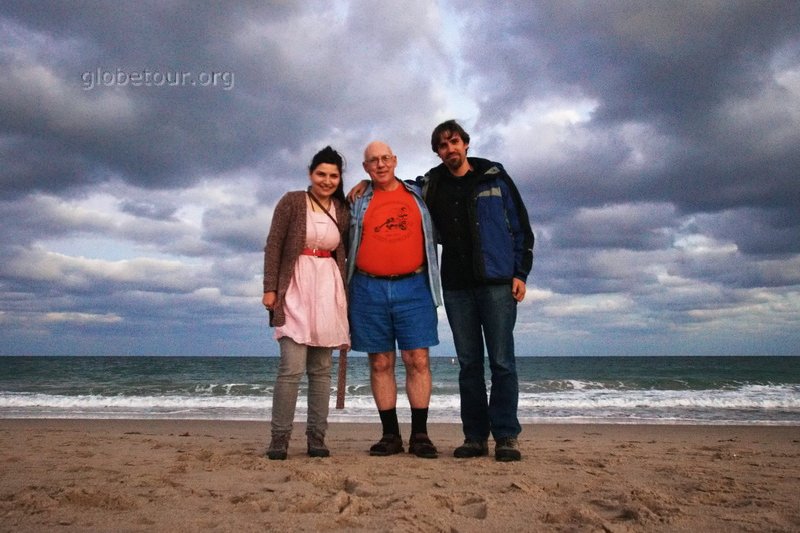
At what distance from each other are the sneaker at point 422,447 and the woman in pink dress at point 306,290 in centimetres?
64

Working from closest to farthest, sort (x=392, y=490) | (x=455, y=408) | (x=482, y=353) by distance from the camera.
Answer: (x=392, y=490)
(x=482, y=353)
(x=455, y=408)

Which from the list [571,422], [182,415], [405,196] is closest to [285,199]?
[405,196]

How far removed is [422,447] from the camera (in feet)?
12.6

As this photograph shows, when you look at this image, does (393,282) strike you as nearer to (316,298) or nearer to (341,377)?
(316,298)

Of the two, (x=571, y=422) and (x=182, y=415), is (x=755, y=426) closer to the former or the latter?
(x=571, y=422)

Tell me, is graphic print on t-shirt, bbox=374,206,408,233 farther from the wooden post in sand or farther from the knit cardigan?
the wooden post in sand

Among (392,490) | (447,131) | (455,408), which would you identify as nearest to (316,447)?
(392,490)

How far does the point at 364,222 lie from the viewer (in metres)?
3.91

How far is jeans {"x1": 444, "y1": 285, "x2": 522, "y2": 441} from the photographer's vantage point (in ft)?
12.1

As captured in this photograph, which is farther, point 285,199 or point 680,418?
point 680,418

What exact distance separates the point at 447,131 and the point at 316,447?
7.81ft

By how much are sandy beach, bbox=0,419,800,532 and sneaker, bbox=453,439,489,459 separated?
0.11 meters

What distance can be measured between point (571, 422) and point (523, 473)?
18.3ft

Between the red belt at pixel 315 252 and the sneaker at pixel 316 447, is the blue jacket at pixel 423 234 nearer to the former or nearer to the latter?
the red belt at pixel 315 252
